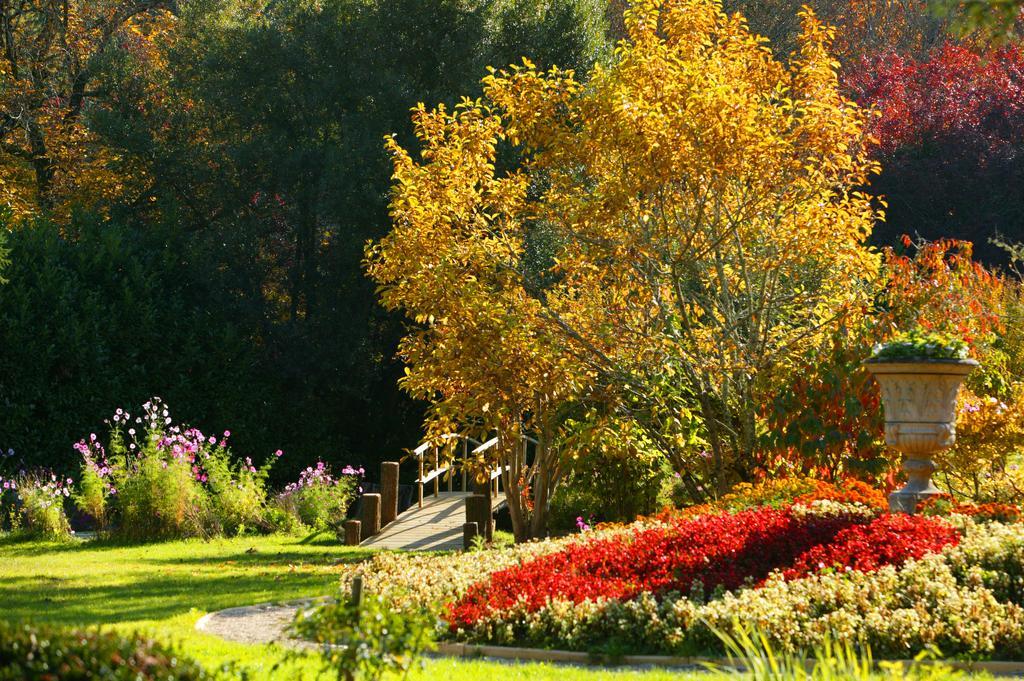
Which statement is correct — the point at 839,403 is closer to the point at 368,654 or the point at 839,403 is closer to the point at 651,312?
the point at 651,312

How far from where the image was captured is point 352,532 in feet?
45.4

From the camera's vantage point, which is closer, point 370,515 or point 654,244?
point 654,244

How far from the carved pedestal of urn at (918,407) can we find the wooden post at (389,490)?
7603 mm

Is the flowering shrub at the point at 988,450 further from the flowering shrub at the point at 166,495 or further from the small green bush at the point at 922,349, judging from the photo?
the flowering shrub at the point at 166,495

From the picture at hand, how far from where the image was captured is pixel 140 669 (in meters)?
3.36

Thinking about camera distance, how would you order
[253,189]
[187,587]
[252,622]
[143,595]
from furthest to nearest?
[253,189] < [187,587] < [143,595] < [252,622]

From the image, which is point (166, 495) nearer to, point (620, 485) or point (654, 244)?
point (620, 485)

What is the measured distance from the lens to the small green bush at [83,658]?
10.9 ft

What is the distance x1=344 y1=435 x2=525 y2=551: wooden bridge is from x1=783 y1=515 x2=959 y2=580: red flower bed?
4652 millimetres

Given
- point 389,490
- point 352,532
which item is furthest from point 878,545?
point 389,490

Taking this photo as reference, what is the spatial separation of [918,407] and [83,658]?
6979 millimetres

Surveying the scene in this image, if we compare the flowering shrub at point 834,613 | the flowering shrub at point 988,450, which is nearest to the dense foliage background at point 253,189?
the flowering shrub at point 988,450

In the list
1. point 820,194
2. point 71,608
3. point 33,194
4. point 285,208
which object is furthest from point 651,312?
point 33,194

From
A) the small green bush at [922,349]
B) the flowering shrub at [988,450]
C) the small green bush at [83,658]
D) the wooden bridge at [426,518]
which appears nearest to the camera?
the small green bush at [83,658]
